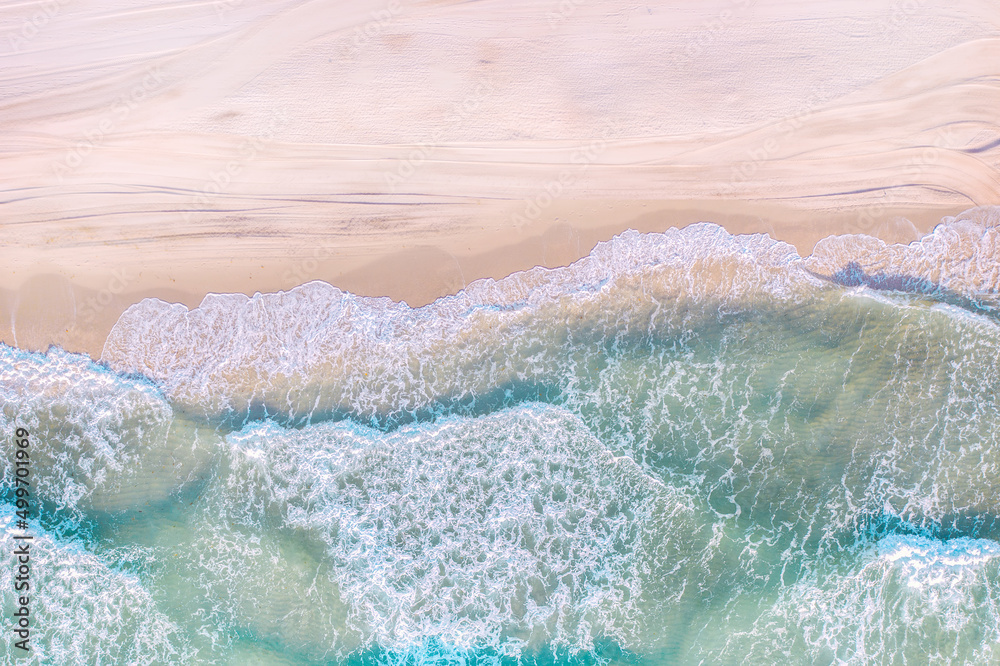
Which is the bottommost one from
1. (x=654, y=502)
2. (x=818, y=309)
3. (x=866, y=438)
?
(x=654, y=502)

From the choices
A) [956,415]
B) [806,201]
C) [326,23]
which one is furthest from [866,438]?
[326,23]

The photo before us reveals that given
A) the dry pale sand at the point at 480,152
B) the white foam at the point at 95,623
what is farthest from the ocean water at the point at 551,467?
the dry pale sand at the point at 480,152

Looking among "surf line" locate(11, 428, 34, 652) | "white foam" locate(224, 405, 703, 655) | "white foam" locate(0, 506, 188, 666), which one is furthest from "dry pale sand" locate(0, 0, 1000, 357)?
"white foam" locate(0, 506, 188, 666)

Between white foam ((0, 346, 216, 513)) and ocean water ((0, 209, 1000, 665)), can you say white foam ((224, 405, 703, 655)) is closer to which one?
ocean water ((0, 209, 1000, 665))

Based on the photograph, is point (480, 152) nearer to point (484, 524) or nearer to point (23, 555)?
point (484, 524)

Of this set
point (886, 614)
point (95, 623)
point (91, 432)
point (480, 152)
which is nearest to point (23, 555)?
point (95, 623)

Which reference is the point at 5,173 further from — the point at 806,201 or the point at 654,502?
the point at 806,201
